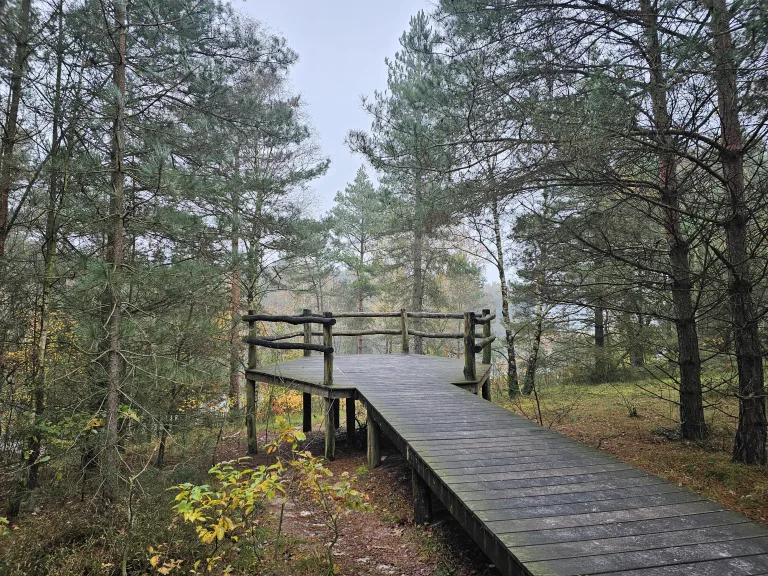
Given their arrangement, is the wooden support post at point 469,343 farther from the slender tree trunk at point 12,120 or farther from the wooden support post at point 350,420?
the slender tree trunk at point 12,120

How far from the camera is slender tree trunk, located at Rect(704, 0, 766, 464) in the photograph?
465cm

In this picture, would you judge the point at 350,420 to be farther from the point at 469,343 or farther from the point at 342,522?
the point at 342,522

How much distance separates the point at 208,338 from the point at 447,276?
43.1 ft

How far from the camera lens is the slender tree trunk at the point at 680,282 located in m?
4.89

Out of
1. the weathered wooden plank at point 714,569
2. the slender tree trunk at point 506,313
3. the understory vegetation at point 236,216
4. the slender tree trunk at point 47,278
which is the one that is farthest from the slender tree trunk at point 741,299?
the slender tree trunk at point 47,278

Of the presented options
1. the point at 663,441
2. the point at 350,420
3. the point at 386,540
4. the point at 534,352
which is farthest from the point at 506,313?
the point at 386,540

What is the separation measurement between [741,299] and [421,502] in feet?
13.5

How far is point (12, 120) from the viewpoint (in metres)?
5.79

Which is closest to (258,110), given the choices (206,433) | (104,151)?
(104,151)

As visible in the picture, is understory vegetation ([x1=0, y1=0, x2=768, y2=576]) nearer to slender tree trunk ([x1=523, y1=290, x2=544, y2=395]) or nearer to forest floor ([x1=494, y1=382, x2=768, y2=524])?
forest floor ([x1=494, y1=382, x2=768, y2=524])

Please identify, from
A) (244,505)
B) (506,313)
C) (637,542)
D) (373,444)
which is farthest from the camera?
(506,313)

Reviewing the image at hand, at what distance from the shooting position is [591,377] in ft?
43.8

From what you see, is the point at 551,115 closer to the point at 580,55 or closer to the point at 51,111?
the point at 580,55

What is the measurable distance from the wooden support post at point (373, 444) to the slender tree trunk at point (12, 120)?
5.16 meters
